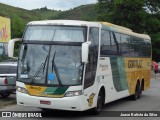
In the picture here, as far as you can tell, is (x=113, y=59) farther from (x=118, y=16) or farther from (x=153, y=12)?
(x=153, y=12)

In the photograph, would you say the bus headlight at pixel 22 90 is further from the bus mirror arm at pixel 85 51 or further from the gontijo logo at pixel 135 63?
the gontijo logo at pixel 135 63

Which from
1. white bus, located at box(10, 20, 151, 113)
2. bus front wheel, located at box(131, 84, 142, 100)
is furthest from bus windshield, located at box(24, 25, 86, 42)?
bus front wheel, located at box(131, 84, 142, 100)

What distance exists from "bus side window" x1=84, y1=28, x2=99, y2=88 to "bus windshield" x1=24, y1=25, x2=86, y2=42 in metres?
0.43

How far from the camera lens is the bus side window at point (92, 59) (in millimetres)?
13555

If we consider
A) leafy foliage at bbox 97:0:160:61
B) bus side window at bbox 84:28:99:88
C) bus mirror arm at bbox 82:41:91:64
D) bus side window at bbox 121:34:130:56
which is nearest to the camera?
bus mirror arm at bbox 82:41:91:64

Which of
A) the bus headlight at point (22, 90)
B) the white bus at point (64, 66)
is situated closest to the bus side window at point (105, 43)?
the white bus at point (64, 66)

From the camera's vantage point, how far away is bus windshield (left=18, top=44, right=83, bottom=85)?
13.1 metres

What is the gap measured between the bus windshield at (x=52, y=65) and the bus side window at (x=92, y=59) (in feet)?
1.39

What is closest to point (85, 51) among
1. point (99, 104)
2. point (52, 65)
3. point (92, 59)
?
point (52, 65)

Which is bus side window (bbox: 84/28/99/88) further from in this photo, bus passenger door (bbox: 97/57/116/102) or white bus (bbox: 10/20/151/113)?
bus passenger door (bbox: 97/57/116/102)

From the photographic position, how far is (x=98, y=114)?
14.7 meters

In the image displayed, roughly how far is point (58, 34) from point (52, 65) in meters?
1.10

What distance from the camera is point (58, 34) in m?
13.7

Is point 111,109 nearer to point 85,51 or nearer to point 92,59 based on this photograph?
point 92,59
